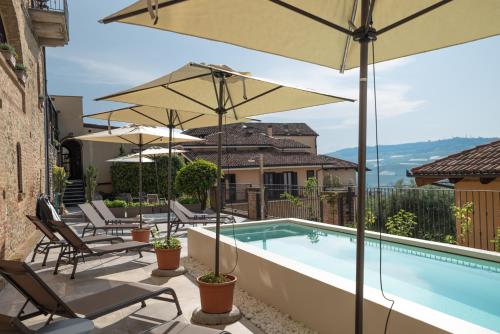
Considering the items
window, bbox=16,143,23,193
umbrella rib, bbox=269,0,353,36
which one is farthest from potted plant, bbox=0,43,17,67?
umbrella rib, bbox=269,0,353,36

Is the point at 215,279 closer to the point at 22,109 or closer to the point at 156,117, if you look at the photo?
the point at 156,117

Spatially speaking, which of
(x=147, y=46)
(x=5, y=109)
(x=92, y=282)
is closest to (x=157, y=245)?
(x=92, y=282)

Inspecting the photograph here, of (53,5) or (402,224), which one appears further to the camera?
(53,5)

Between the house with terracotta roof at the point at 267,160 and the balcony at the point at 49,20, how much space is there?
523 inches

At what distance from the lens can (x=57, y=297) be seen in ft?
11.8

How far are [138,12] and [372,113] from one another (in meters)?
1.68

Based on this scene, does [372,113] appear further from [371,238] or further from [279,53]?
[371,238]

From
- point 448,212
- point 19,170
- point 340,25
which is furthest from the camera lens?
point 448,212

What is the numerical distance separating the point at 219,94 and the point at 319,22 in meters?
2.36

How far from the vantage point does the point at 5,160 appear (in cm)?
678

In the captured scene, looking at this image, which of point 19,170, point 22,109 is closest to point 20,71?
point 22,109

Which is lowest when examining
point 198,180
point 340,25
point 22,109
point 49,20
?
point 198,180

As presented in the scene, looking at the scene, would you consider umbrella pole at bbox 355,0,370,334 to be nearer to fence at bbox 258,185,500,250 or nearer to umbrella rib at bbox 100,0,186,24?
umbrella rib at bbox 100,0,186,24

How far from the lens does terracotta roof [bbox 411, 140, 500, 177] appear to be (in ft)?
29.2
